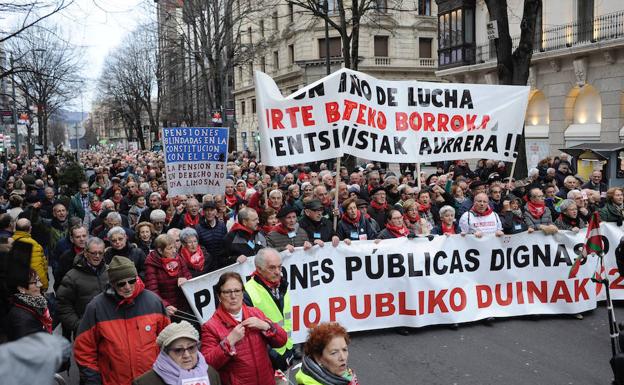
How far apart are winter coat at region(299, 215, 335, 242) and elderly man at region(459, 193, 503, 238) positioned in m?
1.74

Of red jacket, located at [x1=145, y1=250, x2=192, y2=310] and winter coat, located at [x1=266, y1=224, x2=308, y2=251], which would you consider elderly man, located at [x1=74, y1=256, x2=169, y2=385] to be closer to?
red jacket, located at [x1=145, y1=250, x2=192, y2=310]

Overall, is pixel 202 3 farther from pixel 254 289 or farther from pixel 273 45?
pixel 254 289

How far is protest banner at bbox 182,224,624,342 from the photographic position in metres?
6.87

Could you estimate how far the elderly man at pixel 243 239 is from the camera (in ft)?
21.6

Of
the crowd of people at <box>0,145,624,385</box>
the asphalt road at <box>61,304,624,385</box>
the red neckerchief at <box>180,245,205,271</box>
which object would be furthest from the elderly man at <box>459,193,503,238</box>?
the red neckerchief at <box>180,245,205,271</box>

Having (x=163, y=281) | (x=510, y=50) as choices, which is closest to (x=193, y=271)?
(x=163, y=281)

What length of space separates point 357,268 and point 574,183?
5.39 m

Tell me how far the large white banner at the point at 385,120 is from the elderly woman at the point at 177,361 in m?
4.54

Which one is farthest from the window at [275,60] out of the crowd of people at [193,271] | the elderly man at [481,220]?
the elderly man at [481,220]

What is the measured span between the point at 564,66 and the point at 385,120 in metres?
20.8

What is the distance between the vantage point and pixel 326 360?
10.9ft

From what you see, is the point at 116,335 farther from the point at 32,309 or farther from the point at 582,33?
the point at 582,33

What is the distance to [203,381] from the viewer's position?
3.40m

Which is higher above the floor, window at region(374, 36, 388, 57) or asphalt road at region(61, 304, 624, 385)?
window at region(374, 36, 388, 57)
